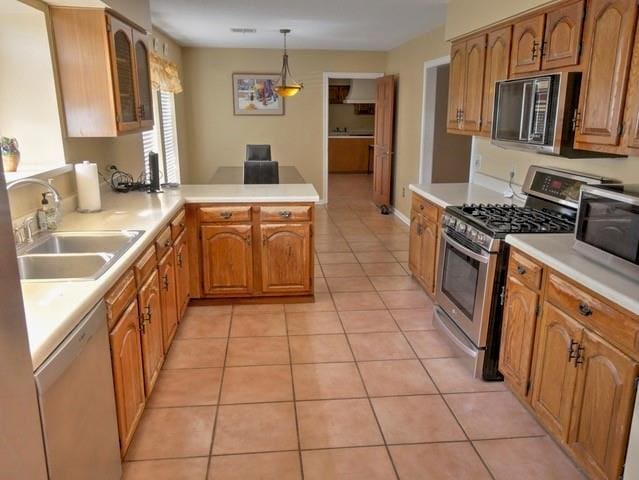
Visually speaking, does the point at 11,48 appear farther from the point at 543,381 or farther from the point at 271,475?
the point at 543,381

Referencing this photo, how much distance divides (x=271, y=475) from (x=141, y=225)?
1462 millimetres

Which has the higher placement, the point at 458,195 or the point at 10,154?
the point at 10,154

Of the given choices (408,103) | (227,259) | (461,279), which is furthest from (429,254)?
(408,103)

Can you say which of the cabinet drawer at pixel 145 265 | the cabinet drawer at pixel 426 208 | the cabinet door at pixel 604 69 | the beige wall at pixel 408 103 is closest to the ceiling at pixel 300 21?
the beige wall at pixel 408 103

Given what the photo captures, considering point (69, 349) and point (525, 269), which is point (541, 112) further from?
point (69, 349)

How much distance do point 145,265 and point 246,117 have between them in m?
5.23

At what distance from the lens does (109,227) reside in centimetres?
266

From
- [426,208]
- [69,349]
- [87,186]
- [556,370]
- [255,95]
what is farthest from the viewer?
[255,95]

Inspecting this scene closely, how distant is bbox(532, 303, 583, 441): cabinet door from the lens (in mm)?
2025

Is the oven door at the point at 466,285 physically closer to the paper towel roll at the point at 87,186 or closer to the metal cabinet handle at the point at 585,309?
the metal cabinet handle at the point at 585,309

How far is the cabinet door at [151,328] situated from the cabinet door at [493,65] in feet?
7.83

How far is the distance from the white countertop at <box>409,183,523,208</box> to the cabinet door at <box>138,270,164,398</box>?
1.96m

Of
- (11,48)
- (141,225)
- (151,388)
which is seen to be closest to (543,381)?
(151,388)

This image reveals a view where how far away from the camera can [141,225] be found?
Answer: 8.84 feet
